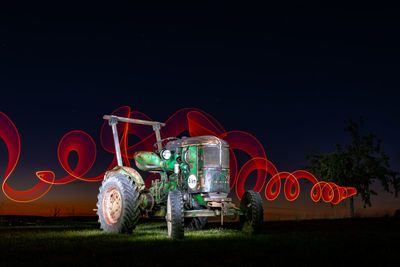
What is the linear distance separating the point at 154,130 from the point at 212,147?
13.0 feet

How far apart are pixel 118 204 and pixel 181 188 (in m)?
2.18

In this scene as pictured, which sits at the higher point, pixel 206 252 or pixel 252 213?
pixel 252 213

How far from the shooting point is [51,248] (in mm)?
10031

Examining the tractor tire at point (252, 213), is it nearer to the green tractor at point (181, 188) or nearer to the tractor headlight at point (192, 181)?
the green tractor at point (181, 188)

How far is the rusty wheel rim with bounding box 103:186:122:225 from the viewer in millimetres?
14701

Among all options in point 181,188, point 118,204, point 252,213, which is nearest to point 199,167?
point 181,188

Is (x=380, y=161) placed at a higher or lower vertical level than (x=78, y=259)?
higher

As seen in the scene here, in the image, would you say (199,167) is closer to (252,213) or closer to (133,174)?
(252,213)

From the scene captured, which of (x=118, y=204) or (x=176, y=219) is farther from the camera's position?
(x=118, y=204)

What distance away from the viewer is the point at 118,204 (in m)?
14.7

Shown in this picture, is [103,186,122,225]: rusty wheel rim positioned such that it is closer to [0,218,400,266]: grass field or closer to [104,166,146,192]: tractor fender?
[104,166,146,192]: tractor fender

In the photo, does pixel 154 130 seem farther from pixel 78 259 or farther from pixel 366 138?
pixel 366 138

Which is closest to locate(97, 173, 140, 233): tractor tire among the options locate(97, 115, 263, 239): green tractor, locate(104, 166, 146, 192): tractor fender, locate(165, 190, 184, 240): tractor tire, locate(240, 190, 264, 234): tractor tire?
locate(97, 115, 263, 239): green tractor

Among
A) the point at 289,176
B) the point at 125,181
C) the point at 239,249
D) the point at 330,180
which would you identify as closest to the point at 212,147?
the point at 125,181
